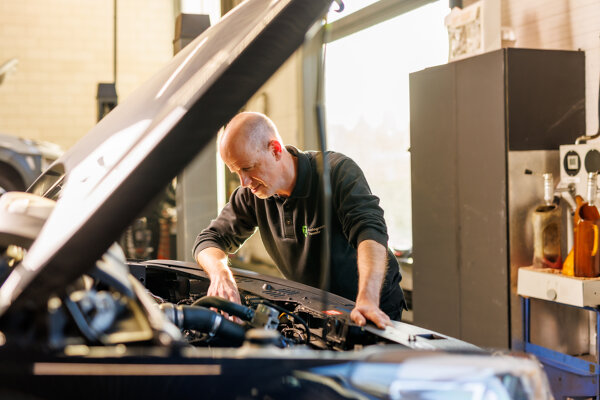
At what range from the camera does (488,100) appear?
296 centimetres

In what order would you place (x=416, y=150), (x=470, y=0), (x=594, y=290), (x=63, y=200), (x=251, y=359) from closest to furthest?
(x=251, y=359)
(x=63, y=200)
(x=594, y=290)
(x=416, y=150)
(x=470, y=0)

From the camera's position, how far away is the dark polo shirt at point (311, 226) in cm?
204

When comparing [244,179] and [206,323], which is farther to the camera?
[244,179]

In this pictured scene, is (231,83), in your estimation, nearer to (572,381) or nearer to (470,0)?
(572,381)

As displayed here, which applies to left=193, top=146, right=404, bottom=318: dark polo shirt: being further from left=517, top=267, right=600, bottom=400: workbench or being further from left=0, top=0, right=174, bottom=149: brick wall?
left=0, top=0, right=174, bottom=149: brick wall

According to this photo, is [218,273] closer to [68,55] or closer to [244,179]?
[244,179]

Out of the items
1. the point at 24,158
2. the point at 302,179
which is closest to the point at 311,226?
the point at 302,179

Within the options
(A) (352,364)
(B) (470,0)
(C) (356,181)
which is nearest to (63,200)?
(A) (352,364)

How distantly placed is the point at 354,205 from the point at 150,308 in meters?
1.21

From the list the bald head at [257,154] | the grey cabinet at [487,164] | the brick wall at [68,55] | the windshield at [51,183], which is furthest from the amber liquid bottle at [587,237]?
the brick wall at [68,55]

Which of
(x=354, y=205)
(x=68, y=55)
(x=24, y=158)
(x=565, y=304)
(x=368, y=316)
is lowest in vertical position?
(x=565, y=304)

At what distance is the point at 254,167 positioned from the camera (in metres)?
1.94

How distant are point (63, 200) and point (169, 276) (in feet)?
3.47

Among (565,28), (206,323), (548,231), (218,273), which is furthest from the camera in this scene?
(565,28)
